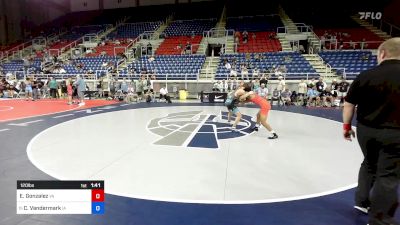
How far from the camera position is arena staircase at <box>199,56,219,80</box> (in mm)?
20016

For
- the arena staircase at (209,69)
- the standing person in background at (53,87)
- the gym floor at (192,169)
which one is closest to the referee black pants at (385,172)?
the gym floor at (192,169)

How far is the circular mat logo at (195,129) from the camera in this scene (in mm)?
6735

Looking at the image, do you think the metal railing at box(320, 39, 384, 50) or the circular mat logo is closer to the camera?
the circular mat logo

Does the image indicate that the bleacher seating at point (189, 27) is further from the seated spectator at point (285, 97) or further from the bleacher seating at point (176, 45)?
the seated spectator at point (285, 97)

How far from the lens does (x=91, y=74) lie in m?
20.0

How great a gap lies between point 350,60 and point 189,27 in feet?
51.9

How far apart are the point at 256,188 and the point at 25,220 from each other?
2833mm

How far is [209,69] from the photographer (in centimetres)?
2067

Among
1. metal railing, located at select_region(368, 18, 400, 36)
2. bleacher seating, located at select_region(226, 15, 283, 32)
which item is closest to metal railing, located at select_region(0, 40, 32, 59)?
bleacher seating, located at select_region(226, 15, 283, 32)

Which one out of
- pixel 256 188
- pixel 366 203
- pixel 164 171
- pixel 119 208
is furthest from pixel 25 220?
pixel 366 203

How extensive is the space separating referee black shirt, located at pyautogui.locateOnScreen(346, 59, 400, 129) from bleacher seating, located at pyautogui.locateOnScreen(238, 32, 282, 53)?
67.9ft

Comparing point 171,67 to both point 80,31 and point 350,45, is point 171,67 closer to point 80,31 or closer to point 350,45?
point 350,45

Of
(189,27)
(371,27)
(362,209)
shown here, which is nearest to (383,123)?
(362,209)
